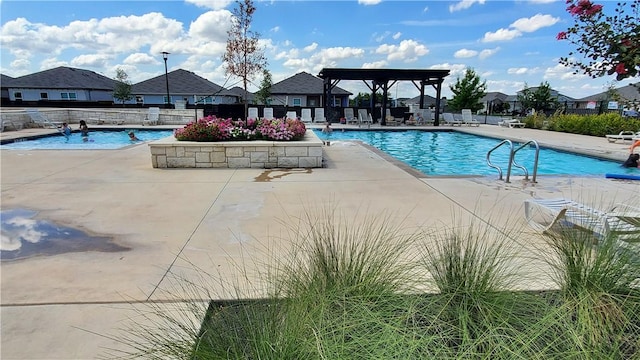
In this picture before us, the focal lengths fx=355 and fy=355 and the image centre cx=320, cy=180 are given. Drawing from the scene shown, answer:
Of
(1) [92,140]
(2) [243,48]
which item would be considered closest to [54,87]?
(1) [92,140]

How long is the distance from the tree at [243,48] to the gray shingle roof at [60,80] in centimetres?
3722

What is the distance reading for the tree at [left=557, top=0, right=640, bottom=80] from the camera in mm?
1894

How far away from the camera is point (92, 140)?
15430 millimetres

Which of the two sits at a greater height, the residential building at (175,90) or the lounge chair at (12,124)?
the residential building at (175,90)

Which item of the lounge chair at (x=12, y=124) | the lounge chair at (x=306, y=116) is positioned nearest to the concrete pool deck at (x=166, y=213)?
the lounge chair at (x=12, y=124)

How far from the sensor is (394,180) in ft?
21.2

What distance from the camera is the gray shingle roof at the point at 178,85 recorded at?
123ft

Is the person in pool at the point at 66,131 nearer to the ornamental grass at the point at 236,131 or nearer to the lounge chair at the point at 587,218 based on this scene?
the ornamental grass at the point at 236,131

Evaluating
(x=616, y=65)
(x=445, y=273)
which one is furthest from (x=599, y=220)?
(x=445, y=273)

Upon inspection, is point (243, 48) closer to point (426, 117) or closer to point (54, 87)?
point (426, 117)

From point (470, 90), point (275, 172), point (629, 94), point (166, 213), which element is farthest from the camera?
point (470, 90)

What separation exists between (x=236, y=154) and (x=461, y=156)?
8.21 meters

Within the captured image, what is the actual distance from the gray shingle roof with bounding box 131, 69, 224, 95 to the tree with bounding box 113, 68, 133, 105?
1.03 metres

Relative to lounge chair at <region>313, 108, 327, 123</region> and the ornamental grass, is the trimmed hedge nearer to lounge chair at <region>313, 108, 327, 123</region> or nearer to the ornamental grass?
lounge chair at <region>313, 108, 327, 123</region>
